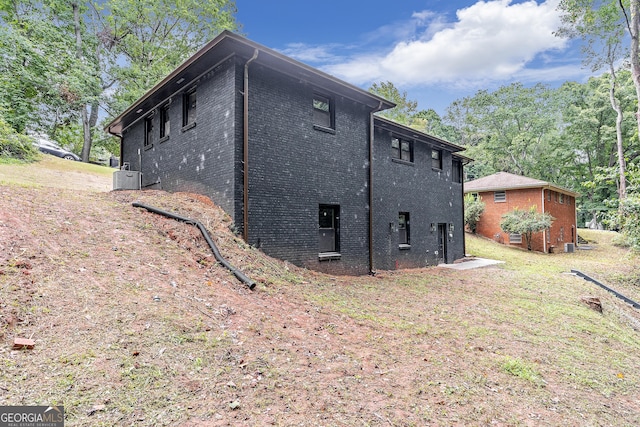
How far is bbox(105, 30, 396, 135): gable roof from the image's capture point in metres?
7.77

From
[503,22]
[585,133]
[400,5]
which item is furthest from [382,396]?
[585,133]

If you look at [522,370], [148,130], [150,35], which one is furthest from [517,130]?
[522,370]

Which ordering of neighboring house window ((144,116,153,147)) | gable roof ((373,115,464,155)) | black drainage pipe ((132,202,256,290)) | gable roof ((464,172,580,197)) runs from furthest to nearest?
1. gable roof ((464,172,580,197))
2. neighboring house window ((144,116,153,147))
3. gable roof ((373,115,464,155))
4. black drainage pipe ((132,202,256,290))

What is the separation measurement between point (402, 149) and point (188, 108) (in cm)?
883

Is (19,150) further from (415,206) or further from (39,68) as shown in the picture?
(415,206)

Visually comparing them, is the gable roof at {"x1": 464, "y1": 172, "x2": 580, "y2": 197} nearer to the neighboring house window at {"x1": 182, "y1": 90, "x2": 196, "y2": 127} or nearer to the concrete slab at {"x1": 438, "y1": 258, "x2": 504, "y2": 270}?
the concrete slab at {"x1": 438, "y1": 258, "x2": 504, "y2": 270}

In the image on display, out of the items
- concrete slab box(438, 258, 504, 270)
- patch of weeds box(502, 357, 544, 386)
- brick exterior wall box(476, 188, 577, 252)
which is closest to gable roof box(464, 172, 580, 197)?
brick exterior wall box(476, 188, 577, 252)

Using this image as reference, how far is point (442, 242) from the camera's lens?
16.7m

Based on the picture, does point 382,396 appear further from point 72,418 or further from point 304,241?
point 304,241

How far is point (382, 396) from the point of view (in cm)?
346

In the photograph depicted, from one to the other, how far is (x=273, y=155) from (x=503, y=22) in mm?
20780

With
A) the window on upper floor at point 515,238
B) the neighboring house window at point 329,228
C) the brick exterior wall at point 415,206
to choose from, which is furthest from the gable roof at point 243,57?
the window on upper floor at point 515,238

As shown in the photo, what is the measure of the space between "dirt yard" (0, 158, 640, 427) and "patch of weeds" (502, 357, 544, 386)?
0.02 m

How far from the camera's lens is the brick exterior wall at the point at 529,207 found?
23828 millimetres
